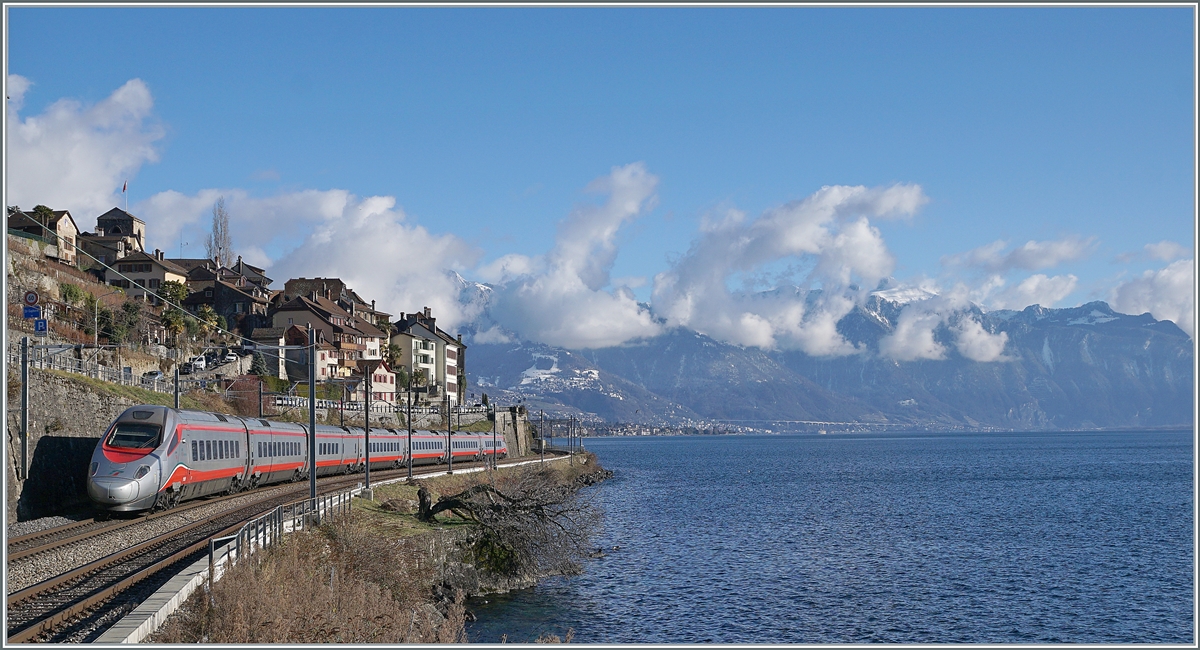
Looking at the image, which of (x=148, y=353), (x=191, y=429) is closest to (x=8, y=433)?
(x=191, y=429)

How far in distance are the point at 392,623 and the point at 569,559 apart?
19.7m

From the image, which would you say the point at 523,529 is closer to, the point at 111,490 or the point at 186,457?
the point at 186,457

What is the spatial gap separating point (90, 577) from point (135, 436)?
35.3 ft

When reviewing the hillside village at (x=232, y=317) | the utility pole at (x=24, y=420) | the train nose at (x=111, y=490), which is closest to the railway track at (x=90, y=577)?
the train nose at (x=111, y=490)

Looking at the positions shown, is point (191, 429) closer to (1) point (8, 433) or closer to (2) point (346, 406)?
(1) point (8, 433)

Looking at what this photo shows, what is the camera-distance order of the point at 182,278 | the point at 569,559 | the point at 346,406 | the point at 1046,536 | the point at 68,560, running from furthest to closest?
the point at 182,278, the point at 346,406, the point at 1046,536, the point at 569,559, the point at 68,560

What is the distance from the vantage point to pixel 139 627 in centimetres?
1588

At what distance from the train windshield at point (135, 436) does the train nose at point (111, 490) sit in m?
1.24

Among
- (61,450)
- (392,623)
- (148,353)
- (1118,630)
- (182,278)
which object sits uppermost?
(182,278)

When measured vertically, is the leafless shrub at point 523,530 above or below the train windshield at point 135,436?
below

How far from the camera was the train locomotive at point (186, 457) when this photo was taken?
30781 mm

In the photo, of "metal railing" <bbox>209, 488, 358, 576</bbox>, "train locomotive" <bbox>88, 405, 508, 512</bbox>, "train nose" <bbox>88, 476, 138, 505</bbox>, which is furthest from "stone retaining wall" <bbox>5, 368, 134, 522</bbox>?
"metal railing" <bbox>209, 488, 358, 576</bbox>

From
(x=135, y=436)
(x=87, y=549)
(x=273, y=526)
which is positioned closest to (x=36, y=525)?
(x=135, y=436)

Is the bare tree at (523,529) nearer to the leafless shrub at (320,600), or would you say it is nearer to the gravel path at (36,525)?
the leafless shrub at (320,600)
